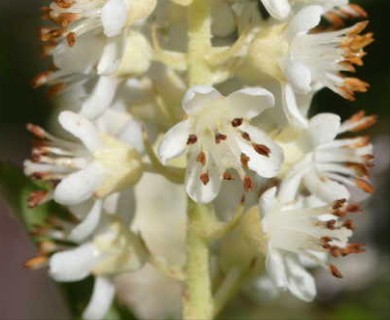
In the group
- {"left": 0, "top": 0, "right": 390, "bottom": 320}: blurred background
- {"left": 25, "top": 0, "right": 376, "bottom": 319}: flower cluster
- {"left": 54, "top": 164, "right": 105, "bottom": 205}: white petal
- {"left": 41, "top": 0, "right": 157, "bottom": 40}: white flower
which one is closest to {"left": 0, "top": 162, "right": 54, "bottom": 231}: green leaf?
{"left": 25, "top": 0, "right": 376, "bottom": 319}: flower cluster

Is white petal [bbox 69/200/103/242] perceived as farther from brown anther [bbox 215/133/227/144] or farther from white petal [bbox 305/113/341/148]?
white petal [bbox 305/113/341/148]

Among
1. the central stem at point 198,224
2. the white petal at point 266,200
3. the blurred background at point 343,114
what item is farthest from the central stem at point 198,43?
the blurred background at point 343,114

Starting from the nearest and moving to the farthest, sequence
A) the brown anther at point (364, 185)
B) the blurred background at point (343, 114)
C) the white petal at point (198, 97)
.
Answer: the white petal at point (198, 97)
the brown anther at point (364, 185)
the blurred background at point (343, 114)

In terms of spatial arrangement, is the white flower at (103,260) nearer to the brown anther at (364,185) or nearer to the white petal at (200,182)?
the white petal at (200,182)

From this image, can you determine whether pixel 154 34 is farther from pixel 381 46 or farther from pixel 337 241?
→ pixel 381 46

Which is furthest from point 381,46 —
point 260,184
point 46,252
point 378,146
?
point 46,252

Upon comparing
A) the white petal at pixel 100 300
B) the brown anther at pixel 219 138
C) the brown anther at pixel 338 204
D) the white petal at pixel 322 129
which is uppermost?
the brown anther at pixel 219 138

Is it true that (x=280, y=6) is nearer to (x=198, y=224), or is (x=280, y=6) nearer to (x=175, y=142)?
(x=175, y=142)
